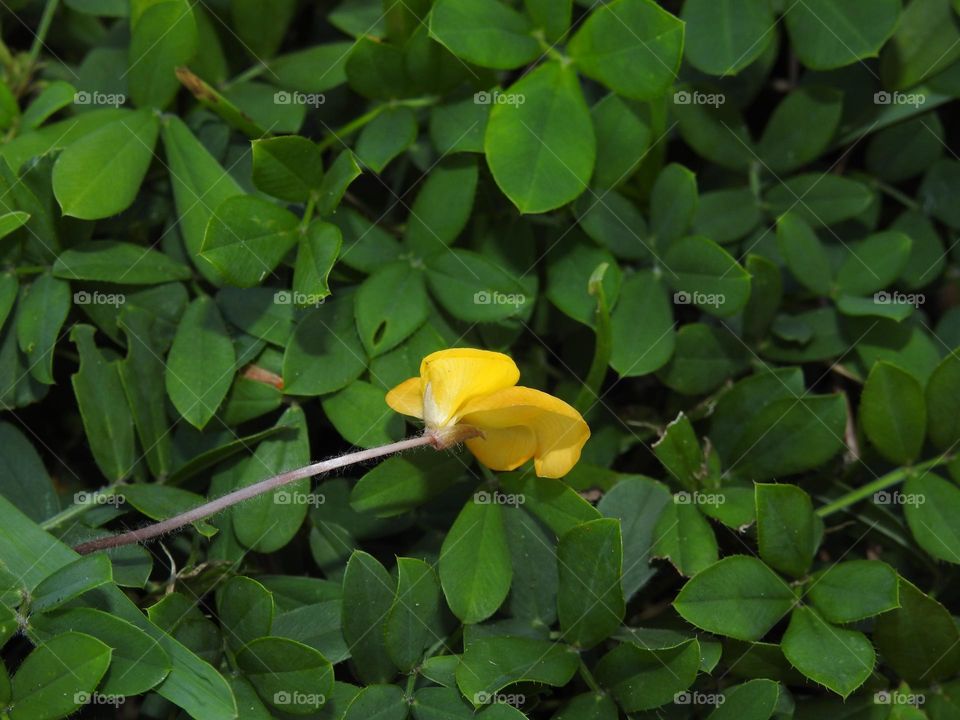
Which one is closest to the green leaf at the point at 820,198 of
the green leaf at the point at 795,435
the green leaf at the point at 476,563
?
the green leaf at the point at 795,435

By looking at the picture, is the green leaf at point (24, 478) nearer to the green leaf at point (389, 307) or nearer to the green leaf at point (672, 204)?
the green leaf at point (389, 307)

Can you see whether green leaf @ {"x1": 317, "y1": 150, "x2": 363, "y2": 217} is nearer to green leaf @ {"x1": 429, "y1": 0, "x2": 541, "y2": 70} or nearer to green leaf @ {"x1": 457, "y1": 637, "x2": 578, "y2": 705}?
green leaf @ {"x1": 429, "y1": 0, "x2": 541, "y2": 70}

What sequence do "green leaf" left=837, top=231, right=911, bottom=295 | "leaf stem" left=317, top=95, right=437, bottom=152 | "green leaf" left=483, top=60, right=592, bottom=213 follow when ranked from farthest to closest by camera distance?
"green leaf" left=837, top=231, right=911, bottom=295, "leaf stem" left=317, top=95, right=437, bottom=152, "green leaf" left=483, top=60, right=592, bottom=213

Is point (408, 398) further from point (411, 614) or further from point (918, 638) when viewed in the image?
point (918, 638)

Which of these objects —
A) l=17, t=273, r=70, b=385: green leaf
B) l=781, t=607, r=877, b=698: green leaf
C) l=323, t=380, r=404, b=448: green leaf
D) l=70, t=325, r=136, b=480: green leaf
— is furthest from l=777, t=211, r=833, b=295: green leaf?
l=17, t=273, r=70, b=385: green leaf

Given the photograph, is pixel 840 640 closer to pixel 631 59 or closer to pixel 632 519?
pixel 632 519

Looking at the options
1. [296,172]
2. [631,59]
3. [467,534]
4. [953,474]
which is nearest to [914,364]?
[953,474]

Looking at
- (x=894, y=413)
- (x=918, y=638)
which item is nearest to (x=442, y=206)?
(x=894, y=413)
